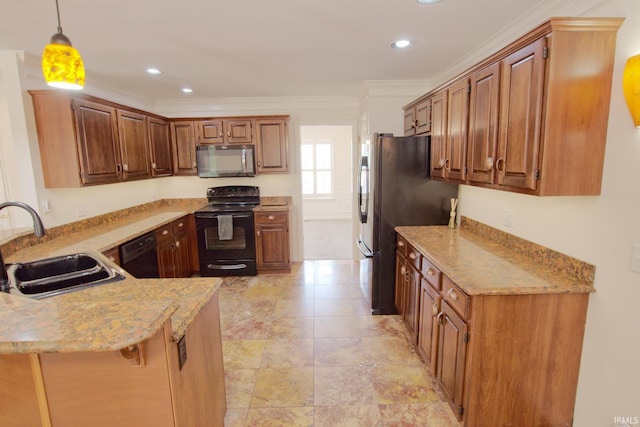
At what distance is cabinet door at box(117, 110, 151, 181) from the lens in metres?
3.28

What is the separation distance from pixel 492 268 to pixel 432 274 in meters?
0.38

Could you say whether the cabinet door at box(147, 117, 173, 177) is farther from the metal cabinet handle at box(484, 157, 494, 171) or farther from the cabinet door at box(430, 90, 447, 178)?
the metal cabinet handle at box(484, 157, 494, 171)

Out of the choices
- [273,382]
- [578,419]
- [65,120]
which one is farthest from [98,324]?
[65,120]

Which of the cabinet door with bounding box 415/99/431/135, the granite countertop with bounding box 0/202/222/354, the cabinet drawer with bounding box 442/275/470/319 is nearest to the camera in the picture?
the granite countertop with bounding box 0/202/222/354

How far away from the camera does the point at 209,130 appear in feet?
14.4

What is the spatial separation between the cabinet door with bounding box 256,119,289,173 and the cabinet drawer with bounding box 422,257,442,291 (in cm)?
272

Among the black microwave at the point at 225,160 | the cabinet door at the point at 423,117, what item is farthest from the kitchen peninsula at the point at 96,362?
the black microwave at the point at 225,160

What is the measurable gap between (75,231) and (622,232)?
408cm

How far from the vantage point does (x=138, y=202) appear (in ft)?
14.0

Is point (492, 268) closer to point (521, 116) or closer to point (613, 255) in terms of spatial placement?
point (613, 255)

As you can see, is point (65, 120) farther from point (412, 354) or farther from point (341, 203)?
point (341, 203)

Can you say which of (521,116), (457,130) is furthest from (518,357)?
(457,130)

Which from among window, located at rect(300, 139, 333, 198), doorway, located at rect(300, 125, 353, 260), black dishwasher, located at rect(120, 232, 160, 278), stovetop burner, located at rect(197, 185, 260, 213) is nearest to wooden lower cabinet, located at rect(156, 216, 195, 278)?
black dishwasher, located at rect(120, 232, 160, 278)

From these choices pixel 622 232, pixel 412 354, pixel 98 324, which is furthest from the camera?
pixel 412 354
